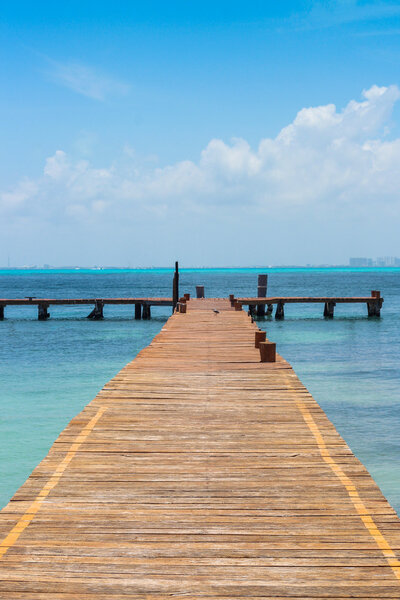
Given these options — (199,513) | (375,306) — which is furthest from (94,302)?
(199,513)

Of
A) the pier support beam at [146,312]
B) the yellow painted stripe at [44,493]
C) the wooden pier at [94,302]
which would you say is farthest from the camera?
the pier support beam at [146,312]

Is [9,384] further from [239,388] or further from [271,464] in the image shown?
[271,464]

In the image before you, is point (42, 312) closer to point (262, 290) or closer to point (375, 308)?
point (262, 290)

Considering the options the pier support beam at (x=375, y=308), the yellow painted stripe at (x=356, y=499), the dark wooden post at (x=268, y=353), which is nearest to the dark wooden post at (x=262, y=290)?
the pier support beam at (x=375, y=308)

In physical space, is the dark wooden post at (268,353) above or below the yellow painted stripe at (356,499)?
above

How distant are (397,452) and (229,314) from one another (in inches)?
591

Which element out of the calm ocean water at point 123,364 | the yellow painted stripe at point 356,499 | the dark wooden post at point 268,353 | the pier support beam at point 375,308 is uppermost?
the dark wooden post at point 268,353

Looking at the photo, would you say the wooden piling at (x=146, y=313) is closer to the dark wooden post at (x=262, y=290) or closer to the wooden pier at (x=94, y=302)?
the wooden pier at (x=94, y=302)

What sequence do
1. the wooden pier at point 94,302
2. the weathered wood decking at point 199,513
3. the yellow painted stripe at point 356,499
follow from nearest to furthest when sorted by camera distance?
the weathered wood decking at point 199,513, the yellow painted stripe at point 356,499, the wooden pier at point 94,302

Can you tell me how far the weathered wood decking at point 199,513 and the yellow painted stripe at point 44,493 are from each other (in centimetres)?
1

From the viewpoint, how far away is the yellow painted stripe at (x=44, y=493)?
4.37 metres

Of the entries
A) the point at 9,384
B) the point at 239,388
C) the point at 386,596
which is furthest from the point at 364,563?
the point at 9,384

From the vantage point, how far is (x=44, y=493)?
5.30 meters

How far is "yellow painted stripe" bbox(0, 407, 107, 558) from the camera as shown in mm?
4367
